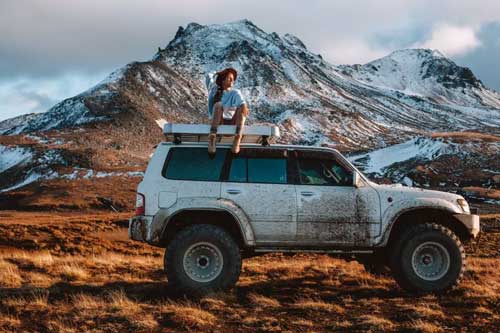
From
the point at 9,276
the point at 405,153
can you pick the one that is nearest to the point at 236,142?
the point at 9,276

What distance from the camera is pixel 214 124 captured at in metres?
8.07

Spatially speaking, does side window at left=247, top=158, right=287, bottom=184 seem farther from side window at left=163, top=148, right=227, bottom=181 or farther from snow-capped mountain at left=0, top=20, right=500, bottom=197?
snow-capped mountain at left=0, top=20, right=500, bottom=197

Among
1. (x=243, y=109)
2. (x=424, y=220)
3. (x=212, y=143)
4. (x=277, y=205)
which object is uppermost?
(x=243, y=109)

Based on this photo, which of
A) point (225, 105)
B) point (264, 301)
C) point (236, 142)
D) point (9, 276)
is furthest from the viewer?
point (9, 276)

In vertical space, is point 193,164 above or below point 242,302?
above

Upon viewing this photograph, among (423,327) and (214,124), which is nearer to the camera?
(423,327)

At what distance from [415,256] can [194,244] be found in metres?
3.48

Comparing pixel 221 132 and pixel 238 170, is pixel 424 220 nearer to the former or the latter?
pixel 238 170

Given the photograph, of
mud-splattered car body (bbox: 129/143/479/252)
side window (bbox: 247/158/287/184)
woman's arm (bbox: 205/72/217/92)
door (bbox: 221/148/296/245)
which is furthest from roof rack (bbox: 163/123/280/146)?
woman's arm (bbox: 205/72/217/92)

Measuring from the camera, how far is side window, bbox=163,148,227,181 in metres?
8.10

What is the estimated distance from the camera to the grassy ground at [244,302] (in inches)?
256

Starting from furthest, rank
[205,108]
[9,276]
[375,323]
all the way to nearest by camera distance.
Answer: [205,108], [9,276], [375,323]

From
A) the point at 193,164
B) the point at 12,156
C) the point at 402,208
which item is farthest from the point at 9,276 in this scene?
the point at 12,156

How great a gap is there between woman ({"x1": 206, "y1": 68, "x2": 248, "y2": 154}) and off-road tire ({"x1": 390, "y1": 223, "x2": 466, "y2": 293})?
121 inches
